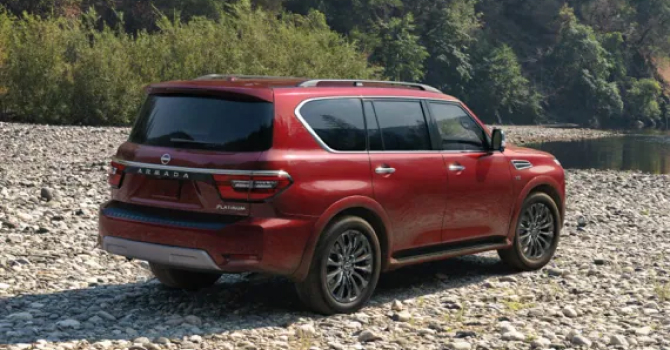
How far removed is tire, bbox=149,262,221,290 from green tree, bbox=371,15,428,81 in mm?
66141

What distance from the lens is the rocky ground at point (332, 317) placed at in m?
7.11

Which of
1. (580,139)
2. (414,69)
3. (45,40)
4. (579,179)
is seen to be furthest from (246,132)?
(414,69)

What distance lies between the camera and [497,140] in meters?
9.27

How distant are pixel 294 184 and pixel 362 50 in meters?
69.0

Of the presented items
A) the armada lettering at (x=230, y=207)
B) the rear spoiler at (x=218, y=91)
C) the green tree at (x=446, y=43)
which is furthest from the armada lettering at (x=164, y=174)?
the green tree at (x=446, y=43)

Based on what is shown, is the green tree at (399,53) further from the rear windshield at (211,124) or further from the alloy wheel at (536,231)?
the rear windshield at (211,124)

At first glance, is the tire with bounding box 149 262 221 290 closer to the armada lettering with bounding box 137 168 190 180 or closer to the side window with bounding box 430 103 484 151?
the armada lettering with bounding box 137 168 190 180

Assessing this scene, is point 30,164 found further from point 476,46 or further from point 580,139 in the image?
point 476,46

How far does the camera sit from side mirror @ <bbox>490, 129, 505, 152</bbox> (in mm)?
9211

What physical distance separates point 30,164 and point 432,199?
49.8ft

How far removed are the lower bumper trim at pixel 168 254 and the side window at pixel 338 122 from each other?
132 cm

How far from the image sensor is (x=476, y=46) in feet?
285

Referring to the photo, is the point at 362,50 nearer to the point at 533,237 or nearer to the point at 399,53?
the point at 399,53

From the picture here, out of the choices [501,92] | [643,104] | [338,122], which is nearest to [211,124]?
[338,122]
